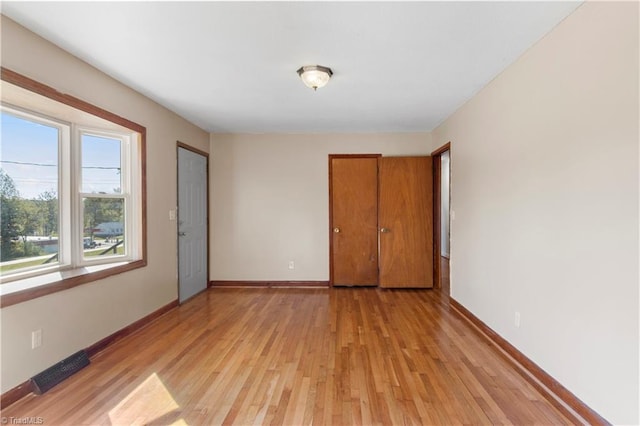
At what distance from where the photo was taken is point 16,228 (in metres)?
2.26

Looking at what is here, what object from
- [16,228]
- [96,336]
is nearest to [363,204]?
[96,336]

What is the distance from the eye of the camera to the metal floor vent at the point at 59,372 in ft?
6.60

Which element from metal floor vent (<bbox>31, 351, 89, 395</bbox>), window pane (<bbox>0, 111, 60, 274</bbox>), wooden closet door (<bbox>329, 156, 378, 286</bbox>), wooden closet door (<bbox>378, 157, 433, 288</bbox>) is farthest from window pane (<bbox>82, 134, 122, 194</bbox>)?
wooden closet door (<bbox>378, 157, 433, 288</bbox>)

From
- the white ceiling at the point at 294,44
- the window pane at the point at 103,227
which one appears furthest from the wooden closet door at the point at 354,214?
the window pane at the point at 103,227

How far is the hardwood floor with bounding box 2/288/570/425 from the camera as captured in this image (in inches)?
70.8

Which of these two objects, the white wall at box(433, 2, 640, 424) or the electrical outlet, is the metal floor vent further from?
the white wall at box(433, 2, 640, 424)

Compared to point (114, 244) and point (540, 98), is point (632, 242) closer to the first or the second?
point (540, 98)

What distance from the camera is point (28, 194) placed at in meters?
2.31

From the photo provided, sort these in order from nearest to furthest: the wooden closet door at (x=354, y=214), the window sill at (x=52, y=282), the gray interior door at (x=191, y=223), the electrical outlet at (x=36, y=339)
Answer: the window sill at (x=52, y=282) → the electrical outlet at (x=36, y=339) → the gray interior door at (x=191, y=223) → the wooden closet door at (x=354, y=214)

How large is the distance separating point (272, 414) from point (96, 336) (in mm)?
1756

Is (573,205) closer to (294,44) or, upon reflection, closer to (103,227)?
(294,44)

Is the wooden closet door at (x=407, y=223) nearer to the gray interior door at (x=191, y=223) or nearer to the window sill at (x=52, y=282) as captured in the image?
the gray interior door at (x=191, y=223)

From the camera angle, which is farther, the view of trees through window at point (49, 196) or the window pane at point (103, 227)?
the window pane at point (103, 227)

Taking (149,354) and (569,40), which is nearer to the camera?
(569,40)
